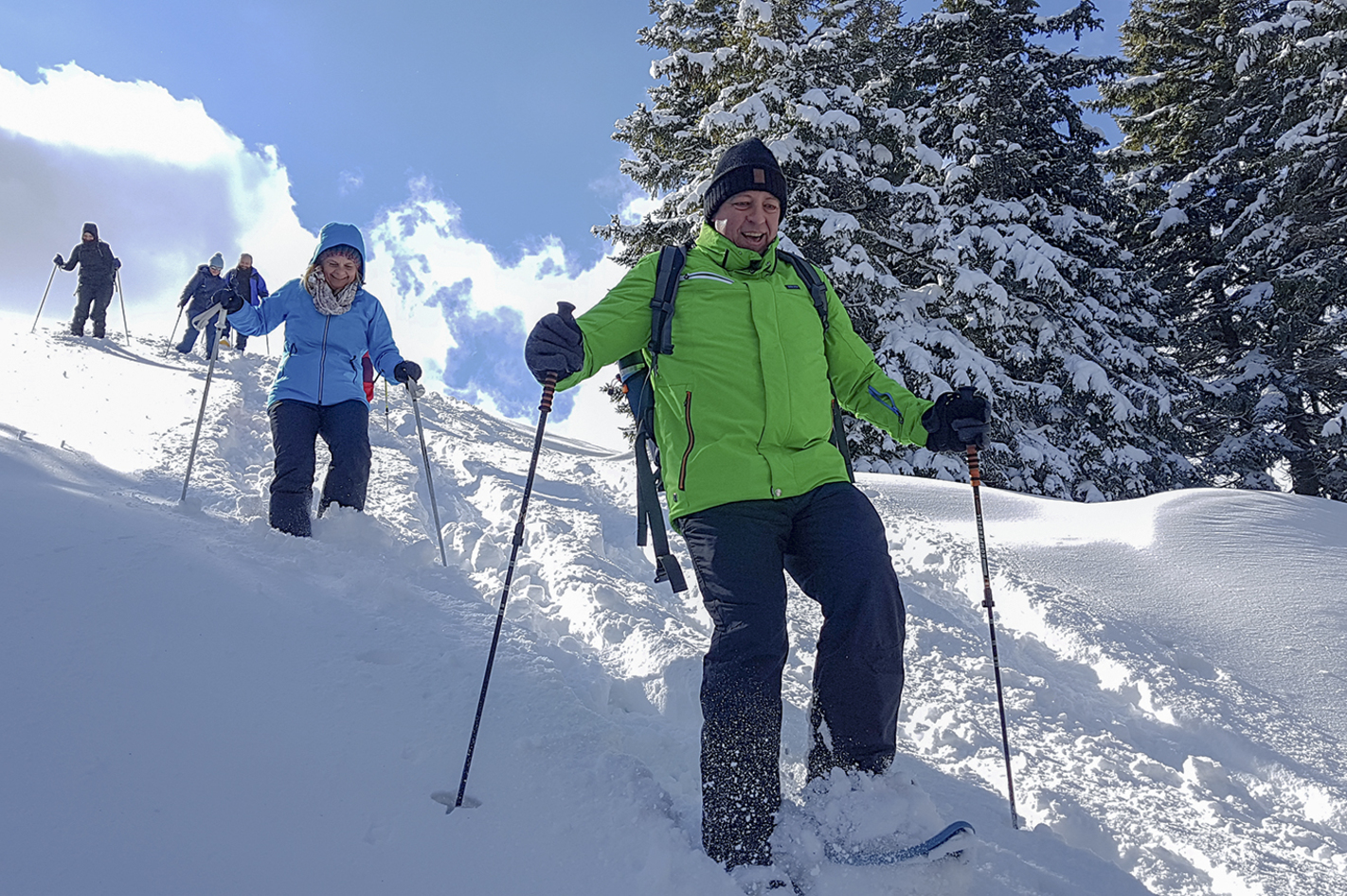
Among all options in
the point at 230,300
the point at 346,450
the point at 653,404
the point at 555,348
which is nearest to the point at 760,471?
the point at 653,404

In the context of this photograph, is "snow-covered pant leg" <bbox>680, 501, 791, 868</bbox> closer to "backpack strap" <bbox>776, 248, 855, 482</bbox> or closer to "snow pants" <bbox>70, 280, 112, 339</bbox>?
"backpack strap" <bbox>776, 248, 855, 482</bbox>

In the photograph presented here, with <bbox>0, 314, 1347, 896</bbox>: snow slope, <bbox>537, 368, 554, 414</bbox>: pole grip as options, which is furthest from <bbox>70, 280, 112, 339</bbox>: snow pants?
<bbox>537, 368, 554, 414</bbox>: pole grip

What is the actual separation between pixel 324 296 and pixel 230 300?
555 mm

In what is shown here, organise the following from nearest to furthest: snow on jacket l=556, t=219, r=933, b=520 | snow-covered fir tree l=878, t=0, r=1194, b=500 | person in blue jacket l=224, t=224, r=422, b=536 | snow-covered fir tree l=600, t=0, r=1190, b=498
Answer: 1. snow on jacket l=556, t=219, r=933, b=520
2. person in blue jacket l=224, t=224, r=422, b=536
3. snow-covered fir tree l=600, t=0, r=1190, b=498
4. snow-covered fir tree l=878, t=0, r=1194, b=500

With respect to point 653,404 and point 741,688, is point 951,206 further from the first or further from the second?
point 741,688

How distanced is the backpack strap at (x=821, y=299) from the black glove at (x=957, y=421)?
0.31 m

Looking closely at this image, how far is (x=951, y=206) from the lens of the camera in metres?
14.9

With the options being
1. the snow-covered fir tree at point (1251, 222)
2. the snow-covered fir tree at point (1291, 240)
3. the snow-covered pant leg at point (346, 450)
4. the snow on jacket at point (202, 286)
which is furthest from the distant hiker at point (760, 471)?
the snow on jacket at point (202, 286)

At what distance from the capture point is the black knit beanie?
280cm

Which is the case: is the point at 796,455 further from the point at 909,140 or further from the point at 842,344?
the point at 909,140

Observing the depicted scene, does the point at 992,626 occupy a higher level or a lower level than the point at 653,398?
lower

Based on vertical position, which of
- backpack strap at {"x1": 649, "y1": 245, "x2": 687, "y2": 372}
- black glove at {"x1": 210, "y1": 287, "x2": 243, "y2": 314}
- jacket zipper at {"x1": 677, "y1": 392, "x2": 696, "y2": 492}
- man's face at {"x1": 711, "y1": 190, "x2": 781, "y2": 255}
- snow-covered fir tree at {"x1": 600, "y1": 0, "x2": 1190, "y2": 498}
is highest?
snow-covered fir tree at {"x1": 600, "y1": 0, "x2": 1190, "y2": 498}

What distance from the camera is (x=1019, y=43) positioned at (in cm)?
1658

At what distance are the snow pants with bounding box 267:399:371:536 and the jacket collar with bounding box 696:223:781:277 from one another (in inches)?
117
